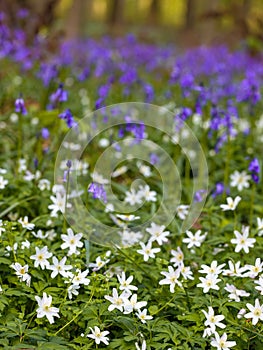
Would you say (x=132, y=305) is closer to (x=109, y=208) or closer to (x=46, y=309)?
(x=46, y=309)

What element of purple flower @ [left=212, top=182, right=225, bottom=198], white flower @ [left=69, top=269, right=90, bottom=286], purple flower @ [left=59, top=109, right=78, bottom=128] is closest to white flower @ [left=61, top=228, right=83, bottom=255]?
white flower @ [left=69, top=269, right=90, bottom=286]

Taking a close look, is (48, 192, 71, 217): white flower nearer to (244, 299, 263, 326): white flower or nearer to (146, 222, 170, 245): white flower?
(146, 222, 170, 245): white flower

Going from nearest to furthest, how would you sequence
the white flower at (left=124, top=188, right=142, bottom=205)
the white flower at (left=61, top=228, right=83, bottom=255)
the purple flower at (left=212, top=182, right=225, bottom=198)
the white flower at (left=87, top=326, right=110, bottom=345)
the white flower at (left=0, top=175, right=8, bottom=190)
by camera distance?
the white flower at (left=87, top=326, right=110, bottom=345)
the white flower at (left=61, top=228, right=83, bottom=255)
the white flower at (left=0, top=175, right=8, bottom=190)
the white flower at (left=124, top=188, right=142, bottom=205)
the purple flower at (left=212, top=182, right=225, bottom=198)

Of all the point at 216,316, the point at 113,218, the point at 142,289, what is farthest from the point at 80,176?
the point at 216,316

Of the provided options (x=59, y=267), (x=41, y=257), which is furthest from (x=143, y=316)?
(x=41, y=257)

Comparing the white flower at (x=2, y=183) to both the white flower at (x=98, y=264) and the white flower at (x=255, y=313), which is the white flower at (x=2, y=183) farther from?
the white flower at (x=255, y=313)

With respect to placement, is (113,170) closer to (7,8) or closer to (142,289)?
(142,289)

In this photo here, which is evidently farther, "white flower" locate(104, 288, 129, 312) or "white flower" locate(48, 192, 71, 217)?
"white flower" locate(48, 192, 71, 217)
